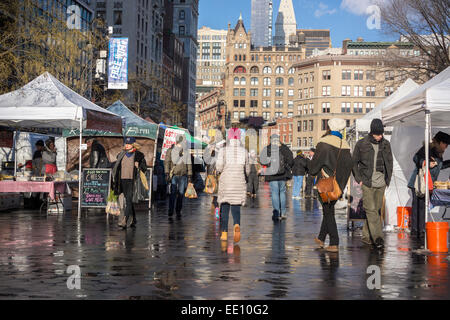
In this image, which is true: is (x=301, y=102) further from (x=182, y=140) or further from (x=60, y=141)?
(x=182, y=140)

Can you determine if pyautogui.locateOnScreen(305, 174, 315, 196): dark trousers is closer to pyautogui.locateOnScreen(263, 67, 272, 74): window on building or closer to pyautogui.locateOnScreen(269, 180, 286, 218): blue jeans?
pyautogui.locateOnScreen(269, 180, 286, 218): blue jeans

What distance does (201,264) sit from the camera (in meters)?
9.86

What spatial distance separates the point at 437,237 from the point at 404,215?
3.83 metres

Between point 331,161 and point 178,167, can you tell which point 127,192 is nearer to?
point 178,167

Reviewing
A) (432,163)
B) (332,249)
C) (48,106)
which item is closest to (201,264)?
(332,249)

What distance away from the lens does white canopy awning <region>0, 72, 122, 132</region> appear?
18.1 metres

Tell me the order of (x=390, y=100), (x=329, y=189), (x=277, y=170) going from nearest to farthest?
(x=329, y=189) < (x=390, y=100) < (x=277, y=170)

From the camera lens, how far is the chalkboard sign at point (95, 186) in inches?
733

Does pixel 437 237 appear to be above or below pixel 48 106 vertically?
below

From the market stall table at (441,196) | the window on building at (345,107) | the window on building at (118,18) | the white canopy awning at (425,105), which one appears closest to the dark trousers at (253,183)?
the white canopy awning at (425,105)

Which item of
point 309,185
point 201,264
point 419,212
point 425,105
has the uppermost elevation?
point 425,105

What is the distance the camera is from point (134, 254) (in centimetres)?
1088

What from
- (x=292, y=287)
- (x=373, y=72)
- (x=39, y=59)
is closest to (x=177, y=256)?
(x=292, y=287)
